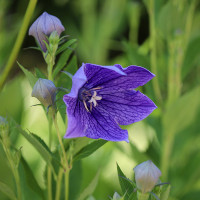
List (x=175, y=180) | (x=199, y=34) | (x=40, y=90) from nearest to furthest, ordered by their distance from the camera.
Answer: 1. (x=40, y=90)
2. (x=199, y=34)
3. (x=175, y=180)

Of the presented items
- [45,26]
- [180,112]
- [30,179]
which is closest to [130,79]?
[45,26]

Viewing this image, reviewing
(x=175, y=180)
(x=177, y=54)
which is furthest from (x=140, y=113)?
(x=175, y=180)

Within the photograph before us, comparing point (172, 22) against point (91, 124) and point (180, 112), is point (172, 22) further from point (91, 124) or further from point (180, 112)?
point (91, 124)

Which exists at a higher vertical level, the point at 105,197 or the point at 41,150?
the point at 41,150

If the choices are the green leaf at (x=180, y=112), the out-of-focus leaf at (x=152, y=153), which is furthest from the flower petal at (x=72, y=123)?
the out-of-focus leaf at (x=152, y=153)

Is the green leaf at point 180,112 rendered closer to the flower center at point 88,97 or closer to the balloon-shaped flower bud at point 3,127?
the flower center at point 88,97

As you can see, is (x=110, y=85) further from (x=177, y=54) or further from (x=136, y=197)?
(x=177, y=54)
